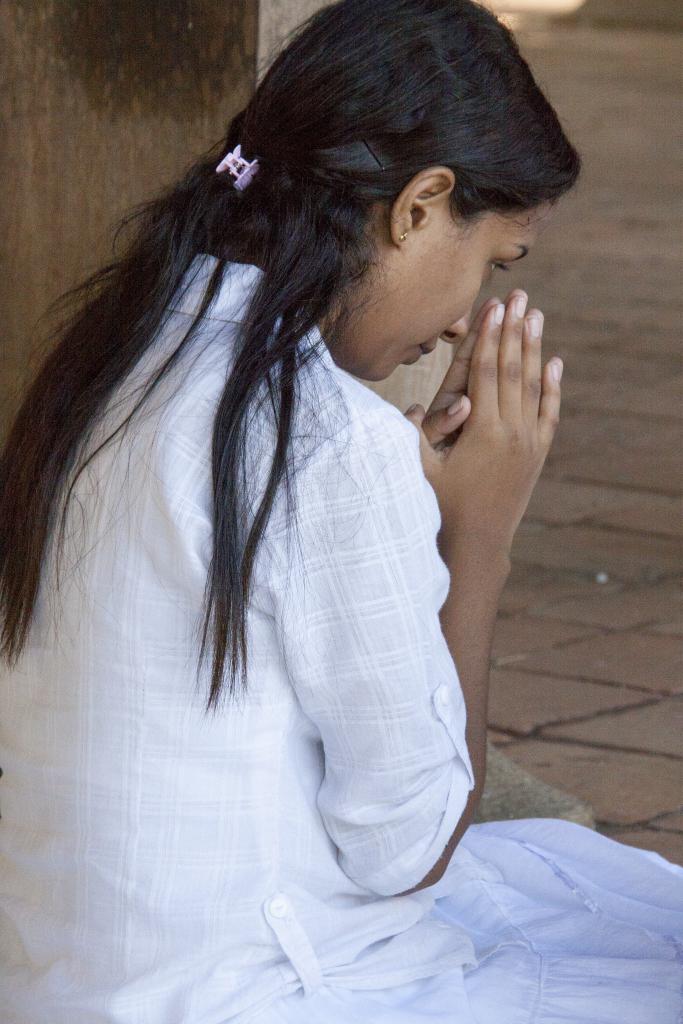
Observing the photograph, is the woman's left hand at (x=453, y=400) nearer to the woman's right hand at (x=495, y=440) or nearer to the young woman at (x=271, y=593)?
the woman's right hand at (x=495, y=440)

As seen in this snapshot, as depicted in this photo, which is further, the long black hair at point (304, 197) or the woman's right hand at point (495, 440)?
the woman's right hand at point (495, 440)

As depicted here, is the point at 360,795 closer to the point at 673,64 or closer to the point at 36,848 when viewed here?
the point at 36,848

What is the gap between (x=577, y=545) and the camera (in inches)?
153

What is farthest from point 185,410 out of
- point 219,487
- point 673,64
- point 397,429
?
point 673,64

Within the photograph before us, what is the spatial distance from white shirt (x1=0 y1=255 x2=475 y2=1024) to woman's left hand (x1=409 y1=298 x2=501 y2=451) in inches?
11.4

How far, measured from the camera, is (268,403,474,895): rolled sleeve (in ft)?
4.10

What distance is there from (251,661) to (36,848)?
0.28 m

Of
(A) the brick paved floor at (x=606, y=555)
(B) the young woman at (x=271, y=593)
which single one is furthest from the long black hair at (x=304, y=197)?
(A) the brick paved floor at (x=606, y=555)

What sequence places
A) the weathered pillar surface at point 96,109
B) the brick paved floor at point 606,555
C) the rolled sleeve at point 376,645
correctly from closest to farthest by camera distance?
the rolled sleeve at point 376,645
the weathered pillar surface at point 96,109
the brick paved floor at point 606,555

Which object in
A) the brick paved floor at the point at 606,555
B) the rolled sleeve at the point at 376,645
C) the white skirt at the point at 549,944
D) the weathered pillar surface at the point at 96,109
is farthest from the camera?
the brick paved floor at the point at 606,555

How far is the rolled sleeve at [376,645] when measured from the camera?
1.25m

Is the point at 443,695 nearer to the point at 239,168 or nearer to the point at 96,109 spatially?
the point at 239,168

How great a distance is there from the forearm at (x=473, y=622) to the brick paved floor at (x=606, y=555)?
2.08 feet

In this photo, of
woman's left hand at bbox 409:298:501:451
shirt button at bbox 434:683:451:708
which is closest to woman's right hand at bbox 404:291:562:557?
woman's left hand at bbox 409:298:501:451
